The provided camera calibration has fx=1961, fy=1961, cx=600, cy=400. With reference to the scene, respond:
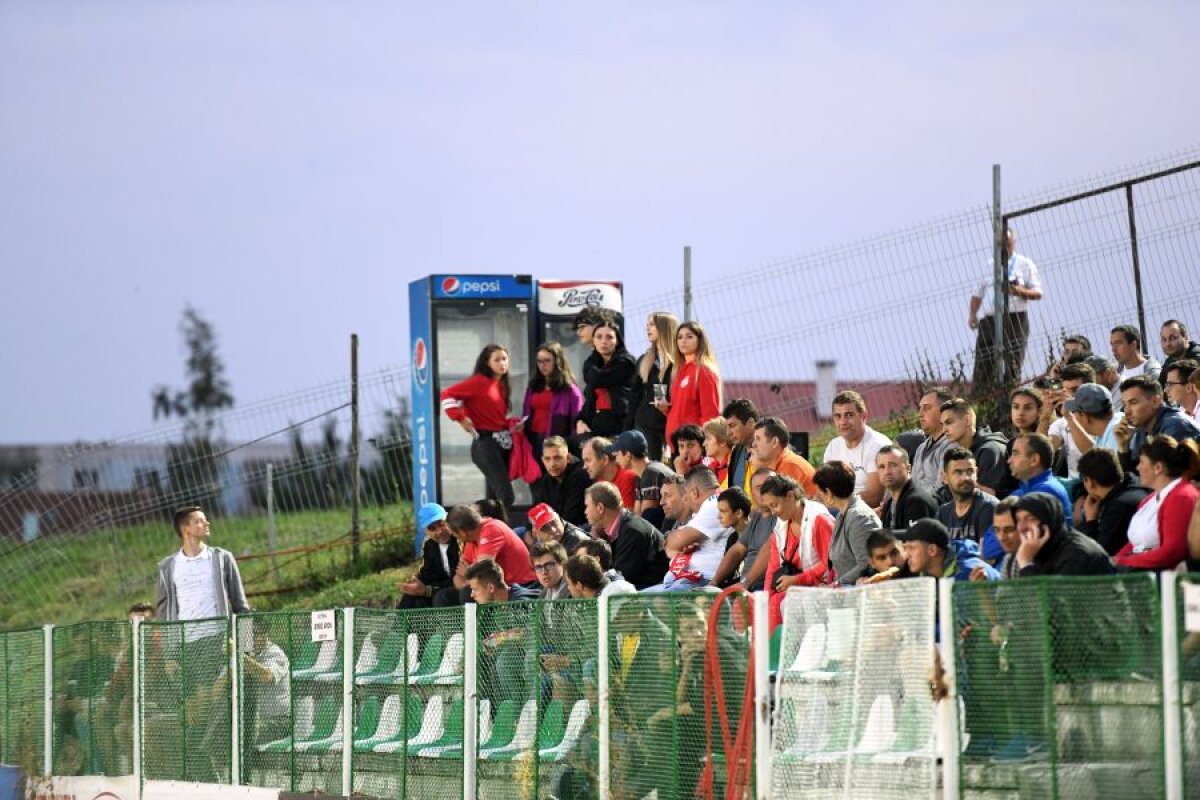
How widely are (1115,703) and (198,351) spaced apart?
254 ft

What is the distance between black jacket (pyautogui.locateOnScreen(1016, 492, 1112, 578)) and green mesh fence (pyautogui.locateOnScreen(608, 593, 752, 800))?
149cm

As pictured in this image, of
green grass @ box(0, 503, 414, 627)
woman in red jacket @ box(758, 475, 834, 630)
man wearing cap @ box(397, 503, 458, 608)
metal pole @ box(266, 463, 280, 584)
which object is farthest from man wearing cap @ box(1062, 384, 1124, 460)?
metal pole @ box(266, 463, 280, 584)

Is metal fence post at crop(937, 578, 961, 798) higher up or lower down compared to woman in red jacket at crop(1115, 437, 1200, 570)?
lower down

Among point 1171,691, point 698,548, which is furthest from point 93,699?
point 1171,691

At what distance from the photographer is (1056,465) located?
1355 centimetres

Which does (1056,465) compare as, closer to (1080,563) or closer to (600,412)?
(1080,563)

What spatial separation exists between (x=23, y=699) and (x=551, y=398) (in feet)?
18.2

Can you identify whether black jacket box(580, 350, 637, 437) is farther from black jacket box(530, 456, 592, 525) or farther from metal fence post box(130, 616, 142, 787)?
metal fence post box(130, 616, 142, 787)

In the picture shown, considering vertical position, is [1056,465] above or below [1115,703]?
above

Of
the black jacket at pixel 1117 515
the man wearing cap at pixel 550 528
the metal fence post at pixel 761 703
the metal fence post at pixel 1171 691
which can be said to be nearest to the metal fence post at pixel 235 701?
the man wearing cap at pixel 550 528

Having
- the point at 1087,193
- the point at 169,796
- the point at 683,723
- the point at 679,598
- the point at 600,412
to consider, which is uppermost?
the point at 1087,193

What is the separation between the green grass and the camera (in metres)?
24.6

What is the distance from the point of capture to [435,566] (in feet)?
52.7

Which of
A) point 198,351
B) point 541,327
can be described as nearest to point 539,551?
point 541,327
